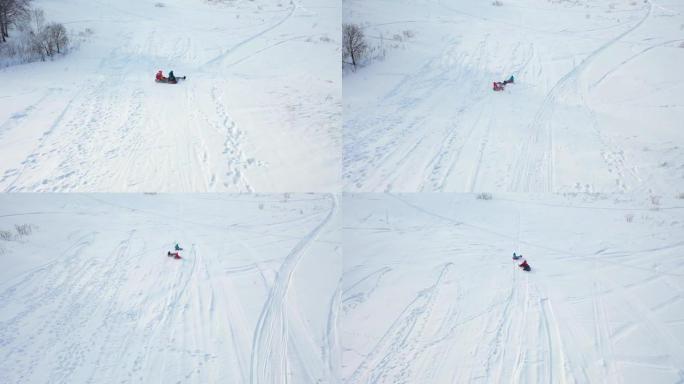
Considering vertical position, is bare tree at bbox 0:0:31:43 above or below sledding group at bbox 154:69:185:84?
above

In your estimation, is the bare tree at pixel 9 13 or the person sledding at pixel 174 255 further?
the bare tree at pixel 9 13

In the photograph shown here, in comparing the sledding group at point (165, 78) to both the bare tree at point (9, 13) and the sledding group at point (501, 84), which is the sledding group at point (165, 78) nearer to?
the bare tree at point (9, 13)

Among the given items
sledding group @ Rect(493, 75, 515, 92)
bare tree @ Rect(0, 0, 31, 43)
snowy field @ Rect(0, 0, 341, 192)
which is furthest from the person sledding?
bare tree @ Rect(0, 0, 31, 43)

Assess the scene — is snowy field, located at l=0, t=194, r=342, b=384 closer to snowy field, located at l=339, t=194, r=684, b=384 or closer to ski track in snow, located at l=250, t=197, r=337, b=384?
ski track in snow, located at l=250, t=197, r=337, b=384

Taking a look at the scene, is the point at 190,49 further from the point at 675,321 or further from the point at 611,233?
the point at 675,321

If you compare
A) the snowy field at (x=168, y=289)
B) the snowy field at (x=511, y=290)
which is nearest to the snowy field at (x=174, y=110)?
the snowy field at (x=168, y=289)

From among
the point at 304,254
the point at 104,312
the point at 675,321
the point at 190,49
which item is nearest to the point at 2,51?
the point at 190,49

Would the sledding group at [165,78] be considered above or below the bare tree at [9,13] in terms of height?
below
